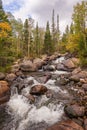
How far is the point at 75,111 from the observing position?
1436 cm

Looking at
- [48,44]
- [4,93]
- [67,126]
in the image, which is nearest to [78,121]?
[67,126]

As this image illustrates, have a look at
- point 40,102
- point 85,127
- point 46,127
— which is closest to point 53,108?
point 40,102

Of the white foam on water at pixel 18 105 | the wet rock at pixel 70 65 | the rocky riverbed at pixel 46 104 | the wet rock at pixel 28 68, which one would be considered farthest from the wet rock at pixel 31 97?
the wet rock at pixel 70 65

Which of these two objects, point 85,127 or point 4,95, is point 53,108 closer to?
point 85,127

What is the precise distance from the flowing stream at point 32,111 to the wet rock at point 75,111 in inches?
27.9

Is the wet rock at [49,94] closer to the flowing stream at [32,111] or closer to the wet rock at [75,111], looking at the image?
the flowing stream at [32,111]

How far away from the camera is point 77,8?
38844 mm

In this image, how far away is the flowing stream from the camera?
14500 millimetres

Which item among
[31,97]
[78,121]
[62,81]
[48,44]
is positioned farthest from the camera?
[48,44]

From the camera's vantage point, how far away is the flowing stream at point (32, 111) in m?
14.5

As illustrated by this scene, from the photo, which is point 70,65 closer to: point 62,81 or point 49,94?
point 62,81

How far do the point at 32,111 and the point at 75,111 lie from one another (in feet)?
12.8

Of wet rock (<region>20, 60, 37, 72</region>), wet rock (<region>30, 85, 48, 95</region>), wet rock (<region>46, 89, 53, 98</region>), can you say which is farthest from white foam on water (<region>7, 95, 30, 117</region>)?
wet rock (<region>20, 60, 37, 72</region>)

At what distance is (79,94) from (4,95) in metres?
7.35
